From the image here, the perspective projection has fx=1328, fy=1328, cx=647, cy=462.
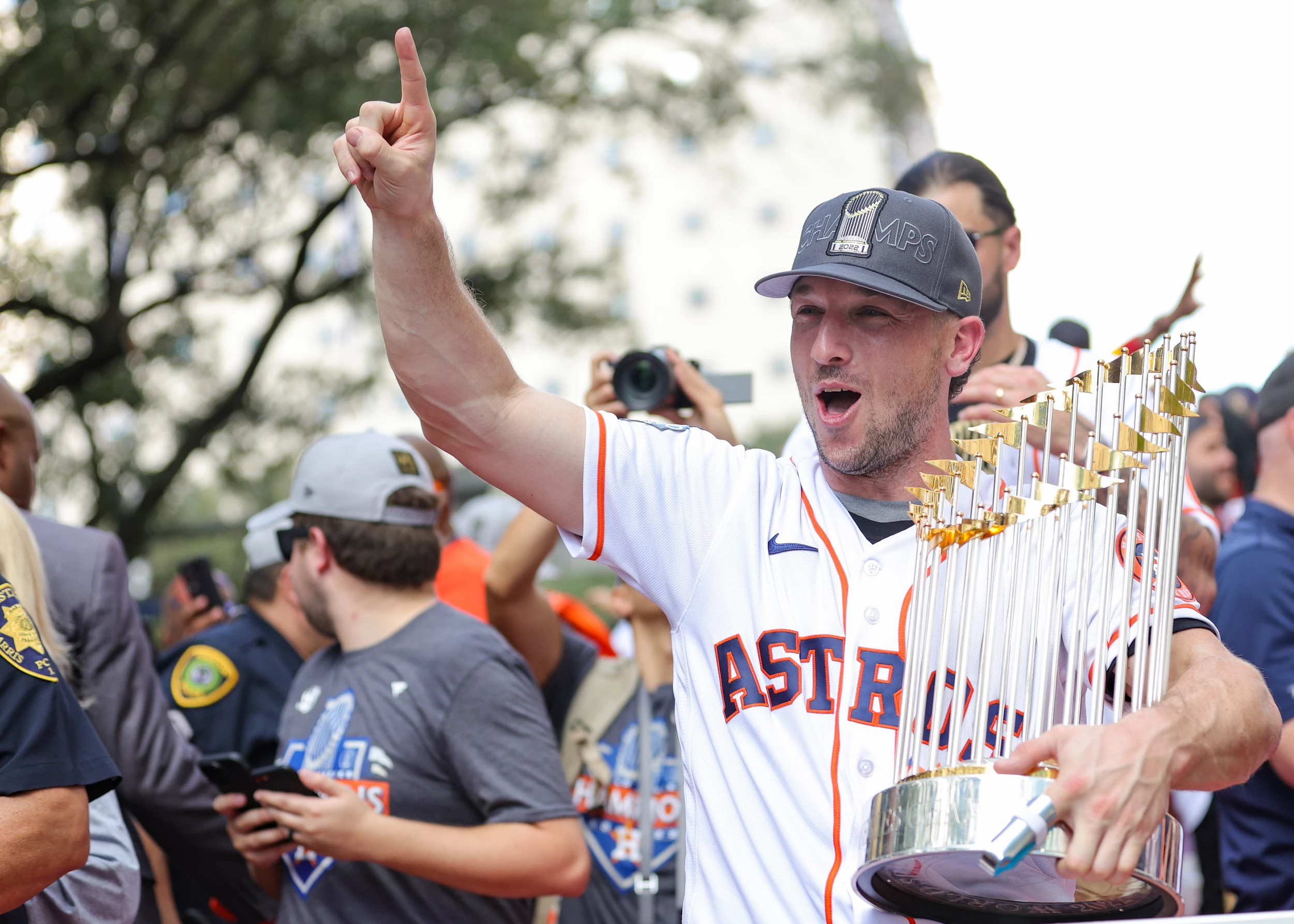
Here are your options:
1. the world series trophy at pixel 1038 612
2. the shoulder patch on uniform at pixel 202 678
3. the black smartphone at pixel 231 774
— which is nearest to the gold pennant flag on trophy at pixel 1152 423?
the world series trophy at pixel 1038 612

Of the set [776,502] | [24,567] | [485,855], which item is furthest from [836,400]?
[24,567]

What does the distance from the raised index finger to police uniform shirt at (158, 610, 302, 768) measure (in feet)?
9.03

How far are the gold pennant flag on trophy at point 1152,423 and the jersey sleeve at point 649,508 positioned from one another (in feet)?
2.47

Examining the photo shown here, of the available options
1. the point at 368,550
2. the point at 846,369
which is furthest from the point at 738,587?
the point at 368,550

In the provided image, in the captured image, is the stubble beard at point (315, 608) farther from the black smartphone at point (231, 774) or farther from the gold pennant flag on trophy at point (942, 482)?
the gold pennant flag on trophy at point (942, 482)

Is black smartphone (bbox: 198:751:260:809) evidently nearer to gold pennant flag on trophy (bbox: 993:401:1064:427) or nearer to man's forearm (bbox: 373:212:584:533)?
man's forearm (bbox: 373:212:584:533)

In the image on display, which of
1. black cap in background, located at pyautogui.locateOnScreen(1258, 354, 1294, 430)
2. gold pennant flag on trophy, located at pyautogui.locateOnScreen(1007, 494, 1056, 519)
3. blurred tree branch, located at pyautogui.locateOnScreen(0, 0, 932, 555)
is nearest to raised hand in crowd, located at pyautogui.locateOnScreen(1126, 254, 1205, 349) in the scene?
black cap in background, located at pyautogui.locateOnScreen(1258, 354, 1294, 430)

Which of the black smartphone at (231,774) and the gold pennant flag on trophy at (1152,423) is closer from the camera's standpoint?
the gold pennant flag on trophy at (1152,423)

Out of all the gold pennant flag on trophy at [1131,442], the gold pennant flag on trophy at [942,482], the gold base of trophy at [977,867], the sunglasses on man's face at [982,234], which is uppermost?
the sunglasses on man's face at [982,234]

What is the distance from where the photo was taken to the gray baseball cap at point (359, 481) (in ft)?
12.2

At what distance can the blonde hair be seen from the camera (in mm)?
2824

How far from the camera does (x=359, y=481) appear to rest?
3744 millimetres

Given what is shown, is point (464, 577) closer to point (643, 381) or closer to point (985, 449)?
point (643, 381)

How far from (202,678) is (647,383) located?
1.97m
